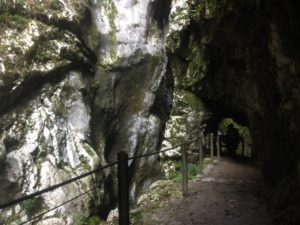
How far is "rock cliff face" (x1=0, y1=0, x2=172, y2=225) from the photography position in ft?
32.0

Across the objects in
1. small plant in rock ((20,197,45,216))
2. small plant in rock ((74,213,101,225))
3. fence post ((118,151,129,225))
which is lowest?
small plant in rock ((74,213,101,225))

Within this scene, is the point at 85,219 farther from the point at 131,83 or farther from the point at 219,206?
the point at 131,83

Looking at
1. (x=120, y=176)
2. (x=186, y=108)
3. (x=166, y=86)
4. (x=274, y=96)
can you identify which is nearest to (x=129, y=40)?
(x=166, y=86)

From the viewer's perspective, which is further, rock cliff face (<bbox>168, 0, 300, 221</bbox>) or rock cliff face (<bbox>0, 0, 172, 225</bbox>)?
rock cliff face (<bbox>0, 0, 172, 225</bbox>)

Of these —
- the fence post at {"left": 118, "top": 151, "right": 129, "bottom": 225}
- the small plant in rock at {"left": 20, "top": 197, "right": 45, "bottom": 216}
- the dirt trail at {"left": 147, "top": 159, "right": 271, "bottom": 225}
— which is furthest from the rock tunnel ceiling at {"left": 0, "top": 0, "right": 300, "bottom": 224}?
the fence post at {"left": 118, "top": 151, "right": 129, "bottom": 225}

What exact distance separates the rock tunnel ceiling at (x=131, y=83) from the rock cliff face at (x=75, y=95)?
4 cm

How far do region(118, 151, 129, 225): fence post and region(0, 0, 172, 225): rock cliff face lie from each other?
6.15 m

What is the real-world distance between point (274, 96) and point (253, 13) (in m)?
2.22

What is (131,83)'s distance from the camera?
14008mm

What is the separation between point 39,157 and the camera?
33.2 feet

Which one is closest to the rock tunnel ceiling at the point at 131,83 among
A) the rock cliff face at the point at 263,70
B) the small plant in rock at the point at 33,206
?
the rock cliff face at the point at 263,70

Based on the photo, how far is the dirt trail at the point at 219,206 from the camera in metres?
5.56

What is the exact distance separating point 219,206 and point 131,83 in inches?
330

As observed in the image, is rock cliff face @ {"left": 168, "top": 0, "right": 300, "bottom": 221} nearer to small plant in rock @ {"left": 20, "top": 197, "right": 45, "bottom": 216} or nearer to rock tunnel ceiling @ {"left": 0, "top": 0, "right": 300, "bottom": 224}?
rock tunnel ceiling @ {"left": 0, "top": 0, "right": 300, "bottom": 224}
